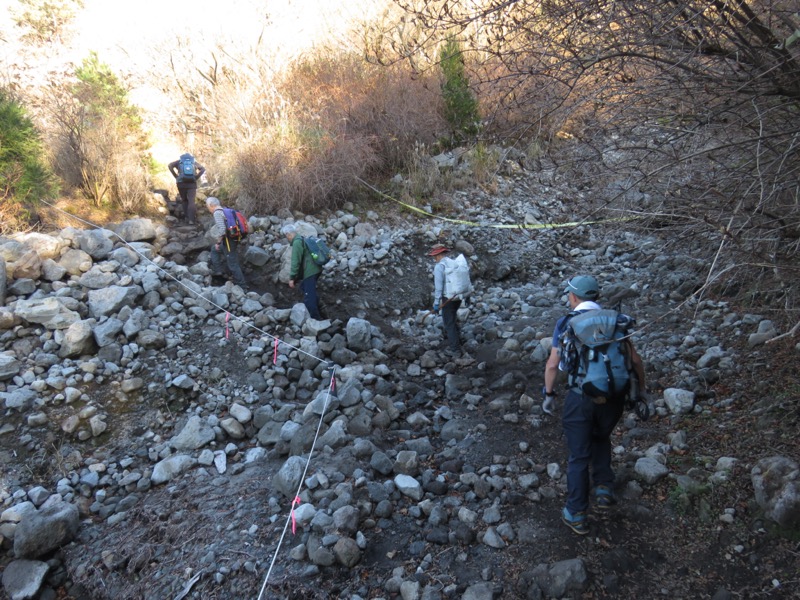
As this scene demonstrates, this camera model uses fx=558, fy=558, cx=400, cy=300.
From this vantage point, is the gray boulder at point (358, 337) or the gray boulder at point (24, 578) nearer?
the gray boulder at point (24, 578)

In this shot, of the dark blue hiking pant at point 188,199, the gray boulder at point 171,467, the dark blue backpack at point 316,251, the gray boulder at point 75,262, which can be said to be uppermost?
the dark blue hiking pant at point 188,199

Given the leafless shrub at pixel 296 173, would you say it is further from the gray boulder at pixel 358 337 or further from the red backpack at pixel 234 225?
the gray boulder at pixel 358 337

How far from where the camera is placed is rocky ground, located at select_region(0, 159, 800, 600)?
3.69 m

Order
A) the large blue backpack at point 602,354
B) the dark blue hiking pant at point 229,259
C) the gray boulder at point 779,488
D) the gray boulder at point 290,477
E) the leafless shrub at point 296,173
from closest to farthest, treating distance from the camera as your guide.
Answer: the gray boulder at point 779,488 < the large blue backpack at point 602,354 < the gray boulder at point 290,477 < the dark blue hiking pant at point 229,259 < the leafless shrub at point 296,173

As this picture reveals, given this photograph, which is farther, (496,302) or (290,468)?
(496,302)

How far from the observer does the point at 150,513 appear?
473 cm

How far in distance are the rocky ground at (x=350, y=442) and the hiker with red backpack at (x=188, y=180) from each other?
1.15 metres

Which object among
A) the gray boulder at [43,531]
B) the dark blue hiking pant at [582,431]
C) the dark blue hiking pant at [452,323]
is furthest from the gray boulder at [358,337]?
the dark blue hiking pant at [582,431]

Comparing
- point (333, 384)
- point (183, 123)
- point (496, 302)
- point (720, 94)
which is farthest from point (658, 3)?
point (183, 123)

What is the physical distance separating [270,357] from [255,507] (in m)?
2.62

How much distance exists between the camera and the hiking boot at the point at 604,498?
13.1 ft

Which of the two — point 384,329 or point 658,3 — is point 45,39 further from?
point 658,3

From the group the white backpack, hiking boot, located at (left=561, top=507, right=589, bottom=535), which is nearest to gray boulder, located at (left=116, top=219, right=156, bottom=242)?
the white backpack

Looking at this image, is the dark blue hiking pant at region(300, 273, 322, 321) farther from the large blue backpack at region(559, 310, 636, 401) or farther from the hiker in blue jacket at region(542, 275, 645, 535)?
the large blue backpack at region(559, 310, 636, 401)
